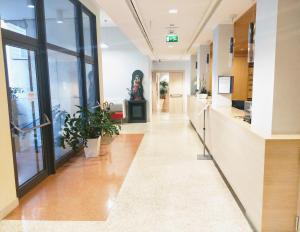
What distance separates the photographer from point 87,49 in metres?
6.15

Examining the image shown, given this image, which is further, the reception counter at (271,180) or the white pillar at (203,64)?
the white pillar at (203,64)

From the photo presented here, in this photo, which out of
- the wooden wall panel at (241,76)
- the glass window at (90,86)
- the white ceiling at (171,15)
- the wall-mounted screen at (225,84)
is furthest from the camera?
the wooden wall panel at (241,76)

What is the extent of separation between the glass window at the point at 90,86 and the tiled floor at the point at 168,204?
7.55 ft

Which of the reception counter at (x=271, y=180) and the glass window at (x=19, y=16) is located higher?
the glass window at (x=19, y=16)

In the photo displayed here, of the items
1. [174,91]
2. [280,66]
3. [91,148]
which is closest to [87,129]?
[91,148]

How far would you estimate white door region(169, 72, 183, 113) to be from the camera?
1273 centimetres

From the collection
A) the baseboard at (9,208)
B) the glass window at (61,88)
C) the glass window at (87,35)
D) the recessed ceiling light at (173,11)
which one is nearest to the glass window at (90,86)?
the glass window at (87,35)

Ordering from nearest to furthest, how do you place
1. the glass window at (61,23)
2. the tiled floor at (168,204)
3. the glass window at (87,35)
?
the tiled floor at (168,204) → the glass window at (61,23) → the glass window at (87,35)

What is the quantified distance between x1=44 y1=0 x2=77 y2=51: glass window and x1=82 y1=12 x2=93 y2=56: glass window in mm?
568

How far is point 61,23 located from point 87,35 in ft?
4.22

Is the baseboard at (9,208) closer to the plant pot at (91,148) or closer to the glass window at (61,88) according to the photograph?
the glass window at (61,88)

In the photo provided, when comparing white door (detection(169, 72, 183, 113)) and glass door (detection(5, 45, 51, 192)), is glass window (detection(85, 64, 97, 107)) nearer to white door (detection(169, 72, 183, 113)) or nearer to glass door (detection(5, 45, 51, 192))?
glass door (detection(5, 45, 51, 192))

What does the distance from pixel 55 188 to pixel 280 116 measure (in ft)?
10.3

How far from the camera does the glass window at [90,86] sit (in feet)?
20.4
